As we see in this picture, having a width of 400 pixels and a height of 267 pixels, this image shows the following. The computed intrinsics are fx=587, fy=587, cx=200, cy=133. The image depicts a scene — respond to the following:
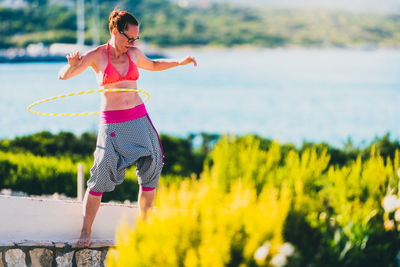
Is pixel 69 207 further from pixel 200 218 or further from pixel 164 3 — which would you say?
pixel 164 3

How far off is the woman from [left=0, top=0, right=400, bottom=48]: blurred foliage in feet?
169

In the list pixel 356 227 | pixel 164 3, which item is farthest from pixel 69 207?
pixel 164 3

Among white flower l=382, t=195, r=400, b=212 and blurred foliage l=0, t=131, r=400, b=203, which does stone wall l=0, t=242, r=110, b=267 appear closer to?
white flower l=382, t=195, r=400, b=212

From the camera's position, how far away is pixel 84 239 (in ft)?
13.6

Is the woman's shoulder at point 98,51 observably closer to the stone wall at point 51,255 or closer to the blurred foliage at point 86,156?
the stone wall at point 51,255

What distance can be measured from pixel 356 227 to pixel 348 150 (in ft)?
19.3

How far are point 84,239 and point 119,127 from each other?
0.85 meters

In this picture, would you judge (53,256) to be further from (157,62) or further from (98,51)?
(157,62)

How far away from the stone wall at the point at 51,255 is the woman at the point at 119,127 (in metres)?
0.08

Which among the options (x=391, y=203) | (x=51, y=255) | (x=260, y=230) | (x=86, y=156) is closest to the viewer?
(x=260, y=230)

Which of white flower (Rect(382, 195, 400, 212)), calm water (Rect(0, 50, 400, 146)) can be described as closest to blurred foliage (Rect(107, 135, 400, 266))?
white flower (Rect(382, 195, 400, 212))

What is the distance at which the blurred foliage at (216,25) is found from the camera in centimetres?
5967

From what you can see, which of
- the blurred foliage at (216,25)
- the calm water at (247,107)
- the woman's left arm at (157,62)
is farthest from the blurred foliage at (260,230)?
the blurred foliage at (216,25)

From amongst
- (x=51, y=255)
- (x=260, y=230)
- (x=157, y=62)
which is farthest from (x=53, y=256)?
(x=260, y=230)
